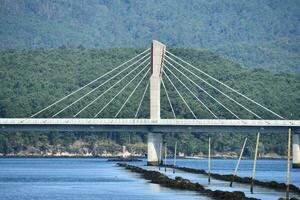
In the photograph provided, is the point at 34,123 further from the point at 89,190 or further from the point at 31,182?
the point at 89,190

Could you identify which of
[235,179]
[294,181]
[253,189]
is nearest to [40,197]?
[253,189]

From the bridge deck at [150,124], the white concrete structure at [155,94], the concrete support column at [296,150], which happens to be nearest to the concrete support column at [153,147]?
the white concrete structure at [155,94]

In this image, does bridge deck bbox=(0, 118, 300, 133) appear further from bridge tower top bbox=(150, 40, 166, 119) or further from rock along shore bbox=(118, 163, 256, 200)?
rock along shore bbox=(118, 163, 256, 200)

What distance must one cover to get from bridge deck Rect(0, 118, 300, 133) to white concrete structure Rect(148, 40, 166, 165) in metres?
1.22

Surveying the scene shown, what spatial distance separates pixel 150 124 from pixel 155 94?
3.83m

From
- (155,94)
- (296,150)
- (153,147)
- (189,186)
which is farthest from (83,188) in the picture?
(296,150)

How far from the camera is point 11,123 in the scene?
163000mm

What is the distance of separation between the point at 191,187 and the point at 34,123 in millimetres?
64945

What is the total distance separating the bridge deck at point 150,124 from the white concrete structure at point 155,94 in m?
1.22

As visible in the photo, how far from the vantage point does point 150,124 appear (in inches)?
6348

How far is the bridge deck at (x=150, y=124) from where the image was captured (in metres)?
162

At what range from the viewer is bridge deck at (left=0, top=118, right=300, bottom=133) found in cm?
16162

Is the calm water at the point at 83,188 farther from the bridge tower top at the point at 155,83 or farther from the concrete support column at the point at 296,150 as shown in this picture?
the concrete support column at the point at 296,150

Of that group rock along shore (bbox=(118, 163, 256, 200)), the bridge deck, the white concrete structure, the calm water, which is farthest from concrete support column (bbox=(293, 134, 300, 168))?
the calm water
